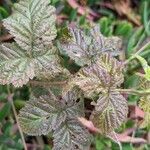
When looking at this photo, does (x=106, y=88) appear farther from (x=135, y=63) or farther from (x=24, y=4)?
(x=135, y=63)

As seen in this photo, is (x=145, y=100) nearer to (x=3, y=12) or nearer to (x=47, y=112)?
(x=47, y=112)

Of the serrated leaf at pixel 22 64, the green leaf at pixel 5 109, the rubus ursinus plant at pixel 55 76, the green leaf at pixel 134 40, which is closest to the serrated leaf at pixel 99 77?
the rubus ursinus plant at pixel 55 76

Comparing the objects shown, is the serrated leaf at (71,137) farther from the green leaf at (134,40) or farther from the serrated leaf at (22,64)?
the green leaf at (134,40)

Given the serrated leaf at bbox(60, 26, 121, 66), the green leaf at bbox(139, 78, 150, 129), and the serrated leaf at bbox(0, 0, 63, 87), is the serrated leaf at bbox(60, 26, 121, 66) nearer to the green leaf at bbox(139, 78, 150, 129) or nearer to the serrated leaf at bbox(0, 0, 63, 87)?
the serrated leaf at bbox(0, 0, 63, 87)

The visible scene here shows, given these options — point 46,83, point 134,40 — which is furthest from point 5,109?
point 134,40

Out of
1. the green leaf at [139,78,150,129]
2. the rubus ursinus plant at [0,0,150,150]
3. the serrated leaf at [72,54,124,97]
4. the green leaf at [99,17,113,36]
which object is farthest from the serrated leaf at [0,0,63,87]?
the green leaf at [99,17,113,36]

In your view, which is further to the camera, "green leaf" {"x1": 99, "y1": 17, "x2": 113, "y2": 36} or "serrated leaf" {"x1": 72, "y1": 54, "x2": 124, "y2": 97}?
"green leaf" {"x1": 99, "y1": 17, "x2": 113, "y2": 36}

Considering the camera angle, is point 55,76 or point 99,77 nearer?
point 99,77
